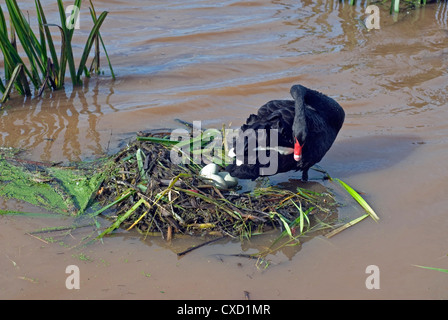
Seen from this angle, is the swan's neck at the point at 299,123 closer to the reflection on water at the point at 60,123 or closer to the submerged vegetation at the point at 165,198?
the submerged vegetation at the point at 165,198

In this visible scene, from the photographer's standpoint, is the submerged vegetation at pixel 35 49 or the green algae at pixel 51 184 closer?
the green algae at pixel 51 184

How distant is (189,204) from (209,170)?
1.48 feet

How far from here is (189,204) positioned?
3959 mm

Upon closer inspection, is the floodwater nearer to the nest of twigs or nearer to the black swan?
the nest of twigs

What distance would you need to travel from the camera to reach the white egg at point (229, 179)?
4379 mm

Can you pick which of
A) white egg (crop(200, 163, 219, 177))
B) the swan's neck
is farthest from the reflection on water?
the swan's neck

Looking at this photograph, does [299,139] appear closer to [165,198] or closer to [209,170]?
[209,170]

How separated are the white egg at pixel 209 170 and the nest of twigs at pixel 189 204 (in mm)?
73

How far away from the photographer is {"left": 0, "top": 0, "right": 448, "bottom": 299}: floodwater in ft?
11.5

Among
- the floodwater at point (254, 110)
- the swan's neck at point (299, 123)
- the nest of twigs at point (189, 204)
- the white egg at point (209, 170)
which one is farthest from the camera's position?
the white egg at point (209, 170)

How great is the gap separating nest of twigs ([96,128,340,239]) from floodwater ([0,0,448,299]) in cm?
13

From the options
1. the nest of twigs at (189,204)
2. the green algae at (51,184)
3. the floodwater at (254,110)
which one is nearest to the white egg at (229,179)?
the nest of twigs at (189,204)

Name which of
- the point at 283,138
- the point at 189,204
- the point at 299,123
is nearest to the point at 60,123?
the point at 189,204
